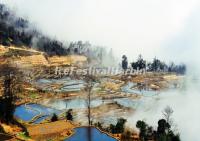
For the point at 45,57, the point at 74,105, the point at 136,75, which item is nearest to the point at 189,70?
the point at 136,75

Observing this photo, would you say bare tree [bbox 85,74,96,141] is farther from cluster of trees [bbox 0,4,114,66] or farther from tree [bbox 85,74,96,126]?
cluster of trees [bbox 0,4,114,66]

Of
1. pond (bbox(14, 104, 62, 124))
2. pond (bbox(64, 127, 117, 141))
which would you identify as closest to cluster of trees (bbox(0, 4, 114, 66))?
pond (bbox(14, 104, 62, 124))

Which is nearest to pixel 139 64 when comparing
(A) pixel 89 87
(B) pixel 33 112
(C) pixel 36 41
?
(C) pixel 36 41

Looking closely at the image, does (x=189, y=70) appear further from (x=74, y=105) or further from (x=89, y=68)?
(x=74, y=105)

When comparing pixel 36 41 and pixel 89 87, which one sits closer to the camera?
pixel 89 87

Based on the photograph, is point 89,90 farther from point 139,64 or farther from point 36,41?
point 36,41

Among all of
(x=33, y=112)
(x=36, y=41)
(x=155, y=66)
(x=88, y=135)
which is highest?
(x=36, y=41)

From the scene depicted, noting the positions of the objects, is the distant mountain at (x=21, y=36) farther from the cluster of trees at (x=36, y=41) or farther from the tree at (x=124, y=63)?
the tree at (x=124, y=63)
